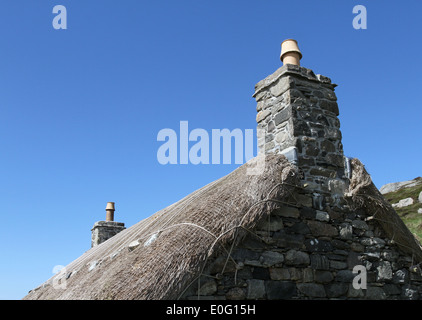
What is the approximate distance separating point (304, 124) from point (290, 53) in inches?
46.5

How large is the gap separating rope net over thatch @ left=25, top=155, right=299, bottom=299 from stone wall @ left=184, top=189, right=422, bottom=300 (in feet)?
0.54

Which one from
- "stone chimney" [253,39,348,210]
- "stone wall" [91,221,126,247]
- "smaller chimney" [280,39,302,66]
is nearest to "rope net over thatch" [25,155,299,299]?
"stone chimney" [253,39,348,210]

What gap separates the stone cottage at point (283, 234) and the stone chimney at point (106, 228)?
17.4 feet

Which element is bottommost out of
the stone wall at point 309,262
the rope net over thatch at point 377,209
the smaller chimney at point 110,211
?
the stone wall at point 309,262

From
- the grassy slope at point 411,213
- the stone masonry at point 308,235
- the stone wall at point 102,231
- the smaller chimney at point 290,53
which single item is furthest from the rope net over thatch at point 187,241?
the grassy slope at point 411,213

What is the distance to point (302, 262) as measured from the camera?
4609 mm

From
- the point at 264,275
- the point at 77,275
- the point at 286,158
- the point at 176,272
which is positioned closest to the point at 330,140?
the point at 286,158

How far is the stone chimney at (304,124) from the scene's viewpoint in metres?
5.13

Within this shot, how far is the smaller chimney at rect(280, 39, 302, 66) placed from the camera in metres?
5.76

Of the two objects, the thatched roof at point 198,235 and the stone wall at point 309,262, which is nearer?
the thatched roof at point 198,235

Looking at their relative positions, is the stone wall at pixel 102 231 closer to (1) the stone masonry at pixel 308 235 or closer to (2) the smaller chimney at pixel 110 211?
(2) the smaller chimney at pixel 110 211

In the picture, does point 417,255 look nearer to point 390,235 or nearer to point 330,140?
point 390,235

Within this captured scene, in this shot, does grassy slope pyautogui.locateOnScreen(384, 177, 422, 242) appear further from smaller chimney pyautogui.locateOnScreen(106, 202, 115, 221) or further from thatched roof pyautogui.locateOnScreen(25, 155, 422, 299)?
smaller chimney pyautogui.locateOnScreen(106, 202, 115, 221)

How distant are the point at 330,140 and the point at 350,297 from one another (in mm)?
1965
